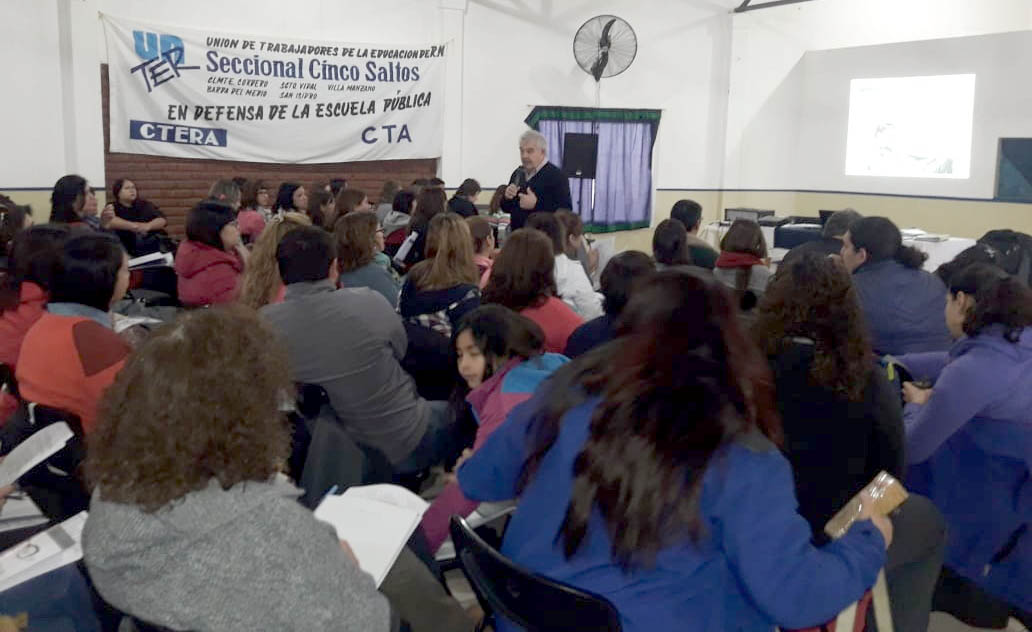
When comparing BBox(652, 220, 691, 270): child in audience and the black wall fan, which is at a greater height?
the black wall fan

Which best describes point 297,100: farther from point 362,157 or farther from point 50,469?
point 50,469

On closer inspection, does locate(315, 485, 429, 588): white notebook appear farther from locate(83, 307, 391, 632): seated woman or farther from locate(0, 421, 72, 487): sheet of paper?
locate(0, 421, 72, 487): sheet of paper

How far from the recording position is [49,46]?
681 centimetres

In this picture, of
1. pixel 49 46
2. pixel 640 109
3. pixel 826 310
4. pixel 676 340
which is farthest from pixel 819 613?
pixel 640 109

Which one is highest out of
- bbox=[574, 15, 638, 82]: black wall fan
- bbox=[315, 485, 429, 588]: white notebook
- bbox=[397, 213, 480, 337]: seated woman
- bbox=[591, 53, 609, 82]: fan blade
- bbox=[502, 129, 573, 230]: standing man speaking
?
bbox=[574, 15, 638, 82]: black wall fan

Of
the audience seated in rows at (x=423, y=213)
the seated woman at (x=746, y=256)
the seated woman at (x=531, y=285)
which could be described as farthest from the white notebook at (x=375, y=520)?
the audience seated in rows at (x=423, y=213)

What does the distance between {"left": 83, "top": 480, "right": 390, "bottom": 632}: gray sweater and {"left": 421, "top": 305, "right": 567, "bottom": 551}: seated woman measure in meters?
0.97

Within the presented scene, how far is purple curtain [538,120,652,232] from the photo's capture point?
9391 mm

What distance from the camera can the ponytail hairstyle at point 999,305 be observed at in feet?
8.04

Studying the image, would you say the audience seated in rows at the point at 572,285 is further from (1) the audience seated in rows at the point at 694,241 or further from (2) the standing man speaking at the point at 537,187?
(2) the standing man speaking at the point at 537,187

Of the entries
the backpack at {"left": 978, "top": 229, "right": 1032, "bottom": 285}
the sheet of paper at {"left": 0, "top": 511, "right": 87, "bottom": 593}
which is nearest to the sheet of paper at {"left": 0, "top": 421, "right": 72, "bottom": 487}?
the sheet of paper at {"left": 0, "top": 511, "right": 87, "bottom": 593}

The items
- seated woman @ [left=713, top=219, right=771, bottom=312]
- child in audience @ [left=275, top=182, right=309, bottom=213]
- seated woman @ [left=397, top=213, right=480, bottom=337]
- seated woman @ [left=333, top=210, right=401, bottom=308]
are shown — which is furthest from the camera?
child in audience @ [left=275, top=182, right=309, bottom=213]

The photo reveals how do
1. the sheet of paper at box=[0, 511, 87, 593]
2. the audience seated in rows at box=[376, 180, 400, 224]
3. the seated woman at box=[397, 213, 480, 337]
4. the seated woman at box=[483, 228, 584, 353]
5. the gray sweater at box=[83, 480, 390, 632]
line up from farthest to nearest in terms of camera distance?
the audience seated in rows at box=[376, 180, 400, 224], the seated woman at box=[397, 213, 480, 337], the seated woman at box=[483, 228, 584, 353], the sheet of paper at box=[0, 511, 87, 593], the gray sweater at box=[83, 480, 390, 632]

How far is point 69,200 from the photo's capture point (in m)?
4.96
